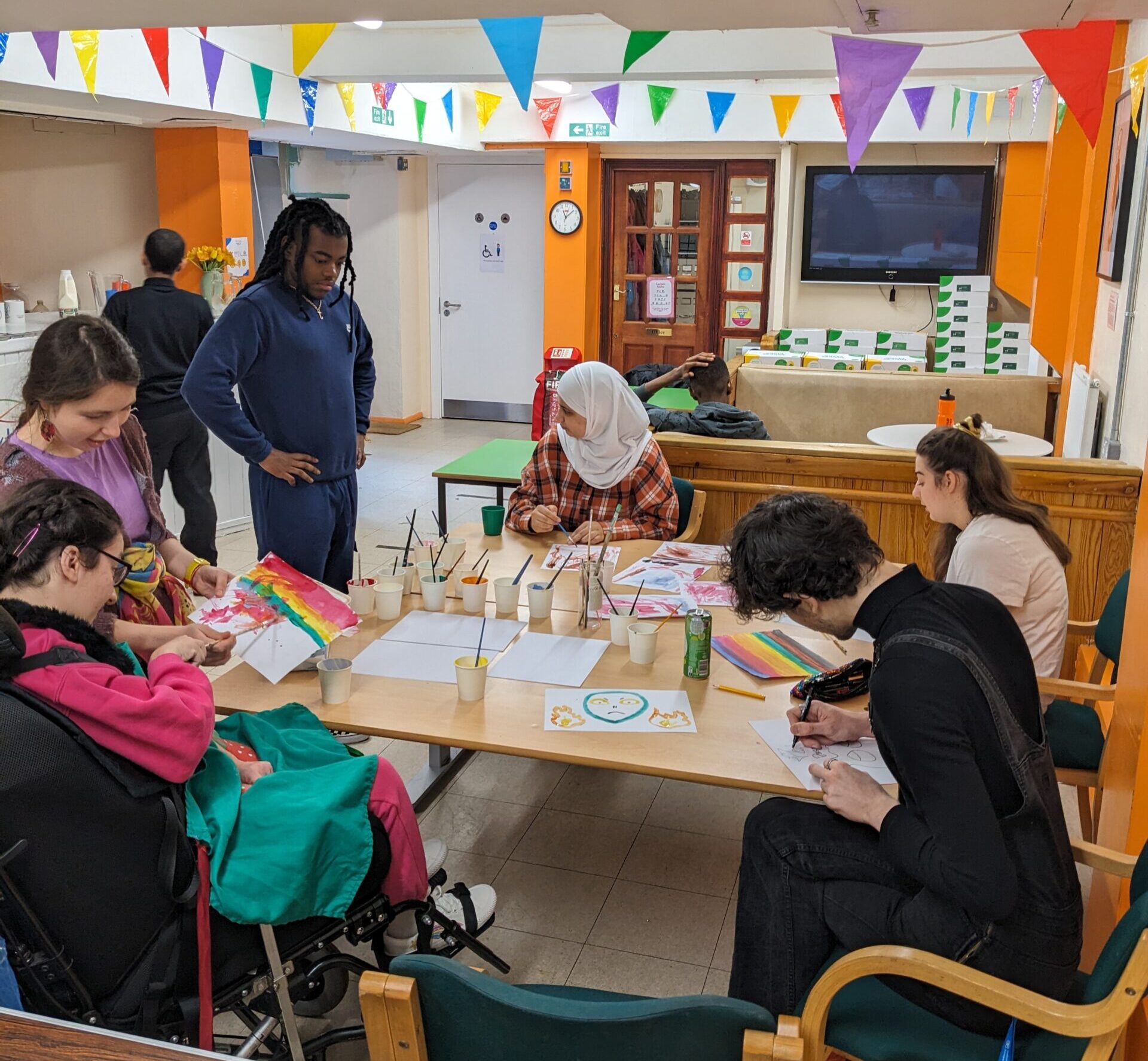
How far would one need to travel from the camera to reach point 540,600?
2.90 m

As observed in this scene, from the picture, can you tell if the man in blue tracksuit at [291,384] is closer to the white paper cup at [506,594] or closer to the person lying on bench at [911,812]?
the white paper cup at [506,594]

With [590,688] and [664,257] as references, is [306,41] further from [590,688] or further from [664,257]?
[590,688]

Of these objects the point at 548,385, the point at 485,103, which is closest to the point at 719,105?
the point at 485,103

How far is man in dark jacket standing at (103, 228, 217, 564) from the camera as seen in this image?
5074 mm

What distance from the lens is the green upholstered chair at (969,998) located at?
1.51m

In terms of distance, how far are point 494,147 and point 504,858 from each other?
7.07m

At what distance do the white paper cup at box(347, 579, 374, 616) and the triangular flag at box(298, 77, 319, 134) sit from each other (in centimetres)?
419

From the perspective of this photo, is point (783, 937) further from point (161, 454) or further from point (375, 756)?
point (161, 454)

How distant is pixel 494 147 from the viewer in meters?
8.92

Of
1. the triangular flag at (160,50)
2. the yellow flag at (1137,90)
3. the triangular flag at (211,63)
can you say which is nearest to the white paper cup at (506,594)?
the yellow flag at (1137,90)

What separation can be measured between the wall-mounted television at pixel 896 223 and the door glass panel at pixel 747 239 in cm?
36

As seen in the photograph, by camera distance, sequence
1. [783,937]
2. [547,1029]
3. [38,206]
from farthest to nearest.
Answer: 1. [38,206]
2. [783,937]
3. [547,1029]

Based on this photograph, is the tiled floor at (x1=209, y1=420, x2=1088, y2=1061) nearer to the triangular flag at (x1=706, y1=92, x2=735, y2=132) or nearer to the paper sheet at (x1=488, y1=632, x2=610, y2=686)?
the paper sheet at (x1=488, y1=632, x2=610, y2=686)

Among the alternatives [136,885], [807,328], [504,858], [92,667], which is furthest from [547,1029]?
[807,328]
